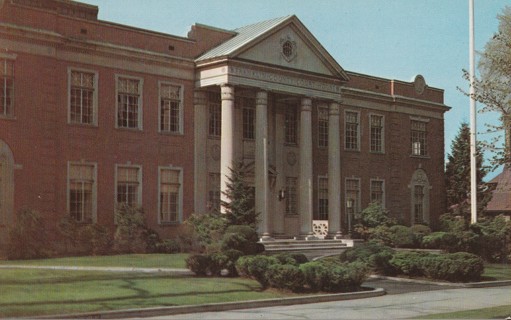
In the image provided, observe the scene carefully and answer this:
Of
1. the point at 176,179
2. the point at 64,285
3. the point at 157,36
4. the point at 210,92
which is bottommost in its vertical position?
the point at 64,285

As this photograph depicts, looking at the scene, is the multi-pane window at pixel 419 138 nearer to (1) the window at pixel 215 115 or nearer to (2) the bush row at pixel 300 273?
(1) the window at pixel 215 115

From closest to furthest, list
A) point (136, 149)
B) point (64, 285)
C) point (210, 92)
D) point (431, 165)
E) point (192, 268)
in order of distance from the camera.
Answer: point (64, 285) → point (192, 268) → point (136, 149) → point (210, 92) → point (431, 165)

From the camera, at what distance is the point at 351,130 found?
44906 millimetres

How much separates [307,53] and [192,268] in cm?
1802

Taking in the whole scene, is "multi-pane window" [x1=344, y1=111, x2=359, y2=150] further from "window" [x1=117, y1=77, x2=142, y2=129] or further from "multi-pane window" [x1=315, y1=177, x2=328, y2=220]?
"window" [x1=117, y1=77, x2=142, y2=129]

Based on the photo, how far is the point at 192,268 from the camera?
77.7 ft

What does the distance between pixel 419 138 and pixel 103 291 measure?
34634mm

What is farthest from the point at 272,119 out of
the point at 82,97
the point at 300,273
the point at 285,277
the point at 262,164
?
the point at 285,277

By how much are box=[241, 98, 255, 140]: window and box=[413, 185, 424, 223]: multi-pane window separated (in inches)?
587

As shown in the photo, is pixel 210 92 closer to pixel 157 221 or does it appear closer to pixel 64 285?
pixel 157 221

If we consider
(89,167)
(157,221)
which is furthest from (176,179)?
(89,167)

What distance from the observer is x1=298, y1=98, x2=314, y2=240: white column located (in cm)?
3803

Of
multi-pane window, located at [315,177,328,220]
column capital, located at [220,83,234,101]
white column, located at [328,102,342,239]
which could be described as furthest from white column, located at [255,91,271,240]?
multi-pane window, located at [315,177,328,220]

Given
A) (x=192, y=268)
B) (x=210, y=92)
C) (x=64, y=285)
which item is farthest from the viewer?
(x=210, y=92)
